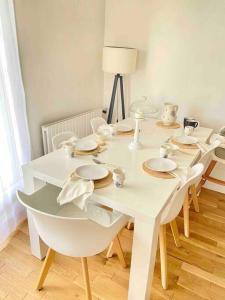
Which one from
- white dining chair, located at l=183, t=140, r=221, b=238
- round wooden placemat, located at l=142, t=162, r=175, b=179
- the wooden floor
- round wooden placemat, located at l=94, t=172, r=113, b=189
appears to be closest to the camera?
round wooden placemat, located at l=94, t=172, r=113, b=189

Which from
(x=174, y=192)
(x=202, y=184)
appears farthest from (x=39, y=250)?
(x=202, y=184)

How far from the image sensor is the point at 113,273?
1.61 meters

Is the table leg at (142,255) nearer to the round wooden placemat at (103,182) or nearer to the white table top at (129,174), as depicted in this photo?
the white table top at (129,174)

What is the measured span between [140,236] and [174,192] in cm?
32

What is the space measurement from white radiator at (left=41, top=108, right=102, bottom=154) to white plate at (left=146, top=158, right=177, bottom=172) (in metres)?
1.11

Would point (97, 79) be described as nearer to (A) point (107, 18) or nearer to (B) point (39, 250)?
(A) point (107, 18)

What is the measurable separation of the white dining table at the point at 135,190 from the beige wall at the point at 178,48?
1.00 meters

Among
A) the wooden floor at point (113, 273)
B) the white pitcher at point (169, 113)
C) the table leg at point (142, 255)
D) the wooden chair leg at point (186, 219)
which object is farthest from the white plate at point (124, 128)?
the table leg at point (142, 255)

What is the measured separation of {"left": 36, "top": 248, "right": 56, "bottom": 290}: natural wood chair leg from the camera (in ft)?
4.55

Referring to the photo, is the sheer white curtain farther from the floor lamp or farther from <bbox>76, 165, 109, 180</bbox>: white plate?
the floor lamp

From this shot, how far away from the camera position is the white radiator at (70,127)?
2180 millimetres

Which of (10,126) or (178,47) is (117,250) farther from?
(178,47)

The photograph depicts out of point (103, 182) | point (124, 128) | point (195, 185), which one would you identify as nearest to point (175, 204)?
point (103, 182)

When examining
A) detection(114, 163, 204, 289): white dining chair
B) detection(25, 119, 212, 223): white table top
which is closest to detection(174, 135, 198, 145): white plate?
detection(25, 119, 212, 223): white table top
